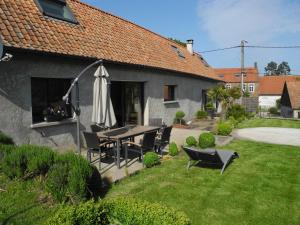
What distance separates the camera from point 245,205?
6000 millimetres

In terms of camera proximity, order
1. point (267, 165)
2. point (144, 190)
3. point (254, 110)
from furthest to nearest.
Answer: point (254, 110)
point (267, 165)
point (144, 190)

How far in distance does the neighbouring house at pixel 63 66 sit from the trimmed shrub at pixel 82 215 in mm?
5603

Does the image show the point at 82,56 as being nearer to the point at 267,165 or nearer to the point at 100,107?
the point at 100,107

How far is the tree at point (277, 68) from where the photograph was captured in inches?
6318

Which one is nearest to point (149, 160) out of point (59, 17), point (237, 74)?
point (59, 17)

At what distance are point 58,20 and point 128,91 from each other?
513 centimetres

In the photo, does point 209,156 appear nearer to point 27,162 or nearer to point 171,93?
point 27,162

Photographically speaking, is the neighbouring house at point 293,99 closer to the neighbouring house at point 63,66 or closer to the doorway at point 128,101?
the neighbouring house at point 63,66

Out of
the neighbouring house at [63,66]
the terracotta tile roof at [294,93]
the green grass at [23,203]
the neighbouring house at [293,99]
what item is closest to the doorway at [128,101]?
the neighbouring house at [63,66]

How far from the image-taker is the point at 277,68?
168 m

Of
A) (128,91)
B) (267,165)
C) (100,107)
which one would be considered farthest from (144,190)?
(128,91)

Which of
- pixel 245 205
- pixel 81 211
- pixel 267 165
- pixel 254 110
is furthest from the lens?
pixel 254 110

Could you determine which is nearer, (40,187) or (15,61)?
(40,187)

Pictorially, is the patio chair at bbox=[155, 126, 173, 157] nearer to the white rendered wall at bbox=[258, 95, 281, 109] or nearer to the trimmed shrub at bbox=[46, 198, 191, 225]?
the trimmed shrub at bbox=[46, 198, 191, 225]
